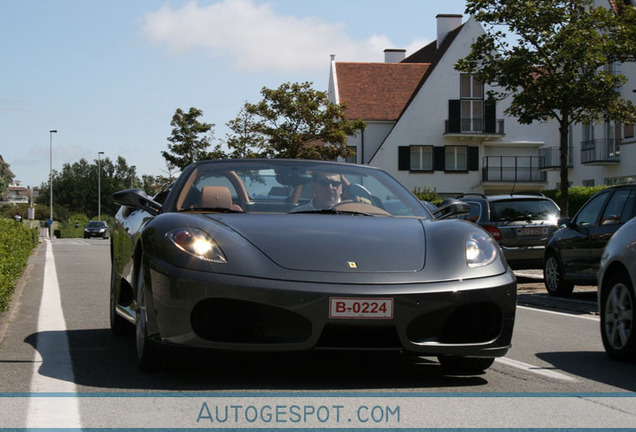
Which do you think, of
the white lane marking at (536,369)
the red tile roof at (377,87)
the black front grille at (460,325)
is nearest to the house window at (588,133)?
the red tile roof at (377,87)

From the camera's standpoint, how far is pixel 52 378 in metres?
6.08

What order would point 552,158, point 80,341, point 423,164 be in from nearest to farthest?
point 80,341 → point 552,158 → point 423,164

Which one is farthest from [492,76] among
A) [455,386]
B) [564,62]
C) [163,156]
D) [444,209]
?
[163,156]

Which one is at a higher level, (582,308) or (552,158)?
(552,158)

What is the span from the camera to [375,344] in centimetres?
564

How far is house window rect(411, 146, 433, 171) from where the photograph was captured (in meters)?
60.0

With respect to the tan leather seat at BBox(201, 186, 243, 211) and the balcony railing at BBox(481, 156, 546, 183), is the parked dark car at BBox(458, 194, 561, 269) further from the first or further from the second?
the balcony railing at BBox(481, 156, 546, 183)

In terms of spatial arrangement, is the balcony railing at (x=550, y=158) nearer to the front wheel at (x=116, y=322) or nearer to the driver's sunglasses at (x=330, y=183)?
the front wheel at (x=116, y=322)

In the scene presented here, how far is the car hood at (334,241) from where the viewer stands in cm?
574

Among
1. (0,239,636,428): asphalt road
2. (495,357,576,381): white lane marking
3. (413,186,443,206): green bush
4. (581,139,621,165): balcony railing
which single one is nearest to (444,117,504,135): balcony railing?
(413,186,443,206): green bush

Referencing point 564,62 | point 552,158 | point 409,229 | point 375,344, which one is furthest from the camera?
point 552,158

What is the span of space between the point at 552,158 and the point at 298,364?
51239 millimetres

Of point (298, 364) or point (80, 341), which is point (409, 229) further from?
point (80, 341)

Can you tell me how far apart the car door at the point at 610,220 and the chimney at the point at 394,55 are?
6174cm
